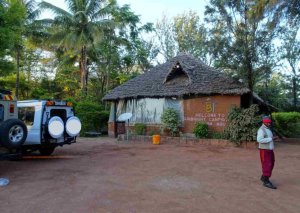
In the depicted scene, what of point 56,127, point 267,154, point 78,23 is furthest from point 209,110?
point 78,23

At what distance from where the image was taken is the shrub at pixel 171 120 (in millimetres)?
17672

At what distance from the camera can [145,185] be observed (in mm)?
7094

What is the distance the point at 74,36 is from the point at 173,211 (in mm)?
23380

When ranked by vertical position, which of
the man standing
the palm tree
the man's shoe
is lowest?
the man's shoe

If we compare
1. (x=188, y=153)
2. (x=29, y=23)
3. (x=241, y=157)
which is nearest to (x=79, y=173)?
(x=188, y=153)

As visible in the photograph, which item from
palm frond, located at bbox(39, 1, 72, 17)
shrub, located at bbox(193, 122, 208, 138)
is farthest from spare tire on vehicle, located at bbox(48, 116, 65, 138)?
Result: palm frond, located at bbox(39, 1, 72, 17)

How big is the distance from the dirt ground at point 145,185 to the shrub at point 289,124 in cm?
1181

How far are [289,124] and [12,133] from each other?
1994 cm

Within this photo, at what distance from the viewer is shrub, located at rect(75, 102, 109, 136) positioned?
72.4ft

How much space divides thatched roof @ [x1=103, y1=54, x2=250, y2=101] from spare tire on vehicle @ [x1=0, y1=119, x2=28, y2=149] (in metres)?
10.9

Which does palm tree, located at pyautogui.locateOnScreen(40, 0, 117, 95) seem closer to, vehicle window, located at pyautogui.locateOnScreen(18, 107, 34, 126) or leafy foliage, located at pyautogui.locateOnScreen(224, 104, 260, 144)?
leafy foliage, located at pyautogui.locateOnScreen(224, 104, 260, 144)

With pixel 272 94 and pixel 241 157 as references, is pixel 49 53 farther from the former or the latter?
pixel 241 157

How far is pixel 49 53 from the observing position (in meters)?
37.3

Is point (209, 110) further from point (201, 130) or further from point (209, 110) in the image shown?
point (201, 130)
